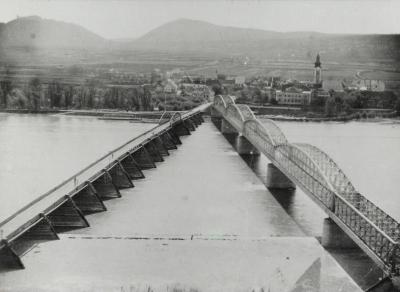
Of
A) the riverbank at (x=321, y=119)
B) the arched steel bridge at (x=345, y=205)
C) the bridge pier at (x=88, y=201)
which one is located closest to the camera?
the arched steel bridge at (x=345, y=205)

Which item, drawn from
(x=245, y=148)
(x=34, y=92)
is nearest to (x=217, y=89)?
(x=34, y=92)

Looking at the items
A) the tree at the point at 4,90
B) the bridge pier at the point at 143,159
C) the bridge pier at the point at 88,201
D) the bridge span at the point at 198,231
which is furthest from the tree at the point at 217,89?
the bridge pier at the point at 88,201

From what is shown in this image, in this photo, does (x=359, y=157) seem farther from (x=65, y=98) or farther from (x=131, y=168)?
(x=65, y=98)

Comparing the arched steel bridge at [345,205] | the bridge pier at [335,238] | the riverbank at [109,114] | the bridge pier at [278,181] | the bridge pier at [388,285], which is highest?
the arched steel bridge at [345,205]

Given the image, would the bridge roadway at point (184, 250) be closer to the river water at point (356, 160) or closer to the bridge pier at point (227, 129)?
the river water at point (356, 160)

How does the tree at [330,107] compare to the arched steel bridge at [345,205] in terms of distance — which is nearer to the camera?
the arched steel bridge at [345,205]

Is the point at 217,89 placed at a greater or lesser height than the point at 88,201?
lesser

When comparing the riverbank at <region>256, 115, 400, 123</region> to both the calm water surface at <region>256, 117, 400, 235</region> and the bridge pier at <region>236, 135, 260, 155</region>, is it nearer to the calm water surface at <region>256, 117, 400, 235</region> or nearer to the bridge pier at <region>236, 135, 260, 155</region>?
the calm water surface at <region>256, 117, 400, 235</region>

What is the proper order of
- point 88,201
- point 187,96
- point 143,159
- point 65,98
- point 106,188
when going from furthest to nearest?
point 187,96 < point 65,98 < point 143,159 < point 106,188 < point 88,201
